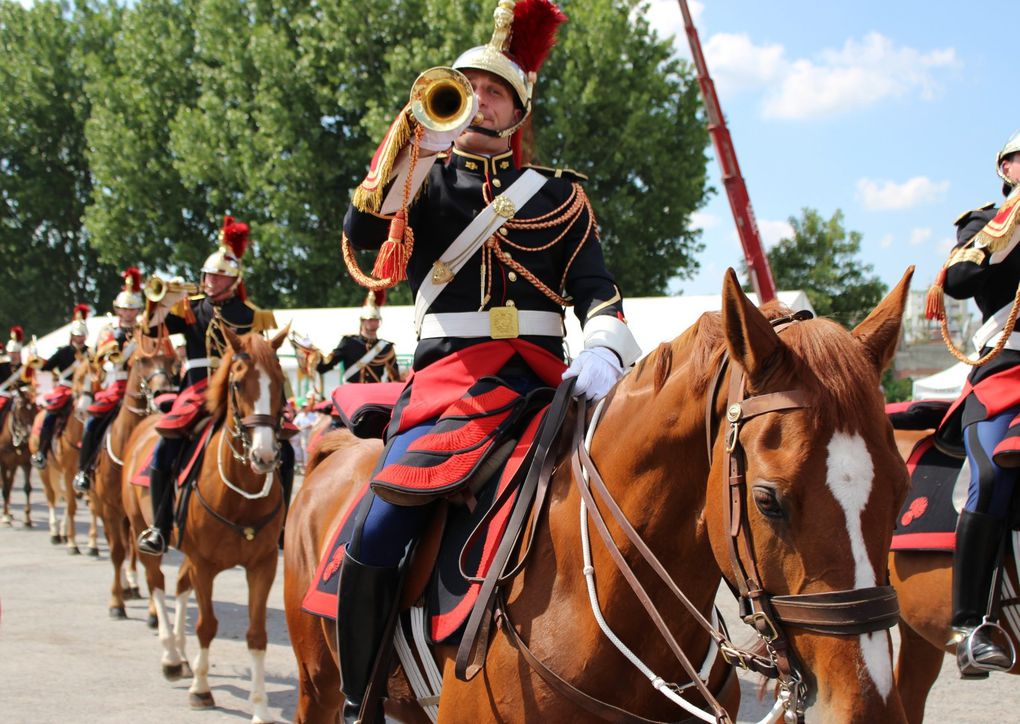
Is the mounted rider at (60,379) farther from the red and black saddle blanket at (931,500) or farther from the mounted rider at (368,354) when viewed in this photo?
the red and black saddle blanket at (931,500)

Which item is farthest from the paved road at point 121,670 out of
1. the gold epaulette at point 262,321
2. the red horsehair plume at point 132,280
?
the red horsehair plume at point 132,280

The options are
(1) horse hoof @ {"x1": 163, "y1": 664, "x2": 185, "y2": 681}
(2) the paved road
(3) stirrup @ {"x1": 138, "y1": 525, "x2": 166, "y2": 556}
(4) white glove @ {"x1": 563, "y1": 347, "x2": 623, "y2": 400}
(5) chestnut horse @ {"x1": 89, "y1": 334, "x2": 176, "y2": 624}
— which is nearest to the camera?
(4) white glove @ {"x1": 563, "y1": 347, "x2": 623, "y2": 400}

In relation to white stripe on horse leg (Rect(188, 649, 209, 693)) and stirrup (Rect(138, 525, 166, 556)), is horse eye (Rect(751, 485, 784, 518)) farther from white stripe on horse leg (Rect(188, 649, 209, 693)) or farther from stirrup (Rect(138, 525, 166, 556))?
stirrup (Rect(138, 525, 166, 556))

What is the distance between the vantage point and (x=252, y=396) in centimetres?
686

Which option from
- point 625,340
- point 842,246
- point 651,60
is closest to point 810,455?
point 625,340

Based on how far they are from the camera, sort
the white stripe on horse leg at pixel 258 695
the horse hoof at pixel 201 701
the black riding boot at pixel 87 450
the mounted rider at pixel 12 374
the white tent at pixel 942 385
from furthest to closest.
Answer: the white tent at pixel 942 385, the mounted rider at pixel 12 374, the black riding boot at pixel 87 450, the horse hoof at pixel 201 701, the white stripe on horse leg at pixel 258 695

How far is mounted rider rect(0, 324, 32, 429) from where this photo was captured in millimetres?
16594

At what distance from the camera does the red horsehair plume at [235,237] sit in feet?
26.5

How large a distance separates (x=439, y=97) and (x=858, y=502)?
5.08ft

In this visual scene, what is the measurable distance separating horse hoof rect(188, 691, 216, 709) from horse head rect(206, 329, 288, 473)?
1532 mm

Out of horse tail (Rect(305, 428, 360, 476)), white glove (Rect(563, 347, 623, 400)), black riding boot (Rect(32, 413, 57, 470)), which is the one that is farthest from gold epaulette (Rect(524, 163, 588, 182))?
black riding boot (Rect(32, 413, 57, 470))

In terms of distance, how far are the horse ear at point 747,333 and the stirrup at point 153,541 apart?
6288mm

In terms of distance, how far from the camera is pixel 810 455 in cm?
191

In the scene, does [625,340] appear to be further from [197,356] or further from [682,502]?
[197,356]
